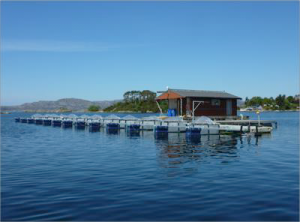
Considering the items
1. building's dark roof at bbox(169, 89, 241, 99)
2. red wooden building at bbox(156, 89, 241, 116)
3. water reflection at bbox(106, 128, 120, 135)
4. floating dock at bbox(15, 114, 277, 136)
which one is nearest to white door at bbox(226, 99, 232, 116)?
red wooden building at bbox(156, 89, 241, 116)

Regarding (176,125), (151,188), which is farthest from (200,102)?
(151,188)

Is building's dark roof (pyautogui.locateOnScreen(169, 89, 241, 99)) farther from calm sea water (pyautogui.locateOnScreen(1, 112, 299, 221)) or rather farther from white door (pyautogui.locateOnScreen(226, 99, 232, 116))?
calm sea water (pyautogui.locateOnScreen(1, 112, 299, 221))

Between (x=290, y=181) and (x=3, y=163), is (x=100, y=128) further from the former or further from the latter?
(x=290, y=181)

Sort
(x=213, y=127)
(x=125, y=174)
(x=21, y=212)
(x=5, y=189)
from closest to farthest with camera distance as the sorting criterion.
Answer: (x=21, y=212)
(x=5, y=189)
(x=125, y=174)
(x=213, y=127)

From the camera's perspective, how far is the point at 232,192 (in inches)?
632

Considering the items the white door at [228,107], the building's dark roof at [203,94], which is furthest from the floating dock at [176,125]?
the building's dark roof at [203,94]

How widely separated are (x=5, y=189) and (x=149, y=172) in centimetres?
894

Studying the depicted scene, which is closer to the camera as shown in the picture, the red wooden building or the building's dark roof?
the red wooden building

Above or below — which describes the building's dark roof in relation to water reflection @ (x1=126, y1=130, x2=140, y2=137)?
above

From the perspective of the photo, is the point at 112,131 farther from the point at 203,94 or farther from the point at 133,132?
the point at 203,94

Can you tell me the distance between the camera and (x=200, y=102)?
200 feet

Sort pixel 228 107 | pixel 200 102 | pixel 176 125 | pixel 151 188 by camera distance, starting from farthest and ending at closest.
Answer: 1. pixel 228 107
2. pixel 200 102
3. pixel 176 125
4. pixel 151 188

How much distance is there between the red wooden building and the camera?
6109cm

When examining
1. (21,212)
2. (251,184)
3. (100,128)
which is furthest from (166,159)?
(100,128)
